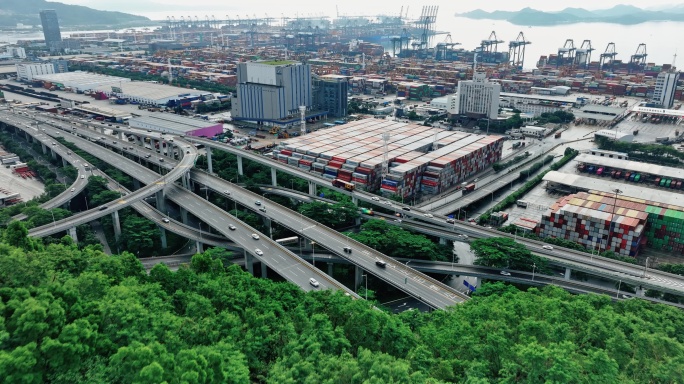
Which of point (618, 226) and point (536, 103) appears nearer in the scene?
point (618, 226)

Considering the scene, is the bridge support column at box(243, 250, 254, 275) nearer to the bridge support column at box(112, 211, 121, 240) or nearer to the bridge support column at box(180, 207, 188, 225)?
the bridge support column at box(180, 207, 188, 225)

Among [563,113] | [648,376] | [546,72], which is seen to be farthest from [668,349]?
[546,72]

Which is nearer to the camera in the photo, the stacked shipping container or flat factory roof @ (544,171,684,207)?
the stacked shipping container

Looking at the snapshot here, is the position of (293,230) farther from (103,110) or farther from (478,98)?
(103,110)

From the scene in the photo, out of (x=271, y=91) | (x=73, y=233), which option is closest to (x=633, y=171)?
(x=271, y=91)

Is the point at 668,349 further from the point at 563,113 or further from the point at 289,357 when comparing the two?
the point at 563,113

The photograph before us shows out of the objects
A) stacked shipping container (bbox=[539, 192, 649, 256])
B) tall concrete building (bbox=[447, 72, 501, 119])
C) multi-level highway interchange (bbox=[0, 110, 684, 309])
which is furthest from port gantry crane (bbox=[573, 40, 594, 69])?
multi-level highway interchange (bbox=[0, 110, 684, 309])

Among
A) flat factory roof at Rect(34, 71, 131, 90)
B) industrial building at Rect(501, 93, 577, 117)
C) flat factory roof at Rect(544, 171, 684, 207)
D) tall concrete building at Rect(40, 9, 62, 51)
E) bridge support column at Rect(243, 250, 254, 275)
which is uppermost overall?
tall concrete building at Rect(40, 9, 62, 51)
